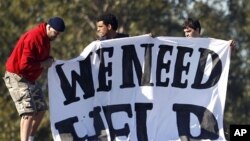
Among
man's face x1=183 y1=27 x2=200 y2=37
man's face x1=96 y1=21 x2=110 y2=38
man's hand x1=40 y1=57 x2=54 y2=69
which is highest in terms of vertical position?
man's face x1=96 y1=21 x2=110 y2=38

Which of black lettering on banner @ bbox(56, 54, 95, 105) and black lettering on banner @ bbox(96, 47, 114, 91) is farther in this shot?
black lettering on banner @ bbox(96, 47, 114, 91)

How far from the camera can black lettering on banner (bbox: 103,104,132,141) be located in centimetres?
1181

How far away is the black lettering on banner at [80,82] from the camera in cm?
1180

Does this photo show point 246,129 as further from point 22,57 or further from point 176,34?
point 176,34

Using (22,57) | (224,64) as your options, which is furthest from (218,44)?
(22,57)

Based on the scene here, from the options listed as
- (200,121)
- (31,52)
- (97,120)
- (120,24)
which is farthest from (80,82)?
(120,24)

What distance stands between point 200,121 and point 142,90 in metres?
0.77

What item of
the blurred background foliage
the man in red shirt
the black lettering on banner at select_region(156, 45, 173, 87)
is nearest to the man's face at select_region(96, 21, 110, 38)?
the black lettering on banner at select_region(156, 45, 173, 87)

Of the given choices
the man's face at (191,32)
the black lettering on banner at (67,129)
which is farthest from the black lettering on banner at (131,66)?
the black lettering on banner at (67,129)

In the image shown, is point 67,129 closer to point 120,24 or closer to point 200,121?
point 200,121

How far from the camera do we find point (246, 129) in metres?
11.3

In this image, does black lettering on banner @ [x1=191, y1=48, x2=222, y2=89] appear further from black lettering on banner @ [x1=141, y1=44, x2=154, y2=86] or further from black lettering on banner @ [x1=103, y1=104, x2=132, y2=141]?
black lettering on banner @ [x1=103, y1=104, x2=132, y2=141]

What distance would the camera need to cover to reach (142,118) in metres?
A: 12.0

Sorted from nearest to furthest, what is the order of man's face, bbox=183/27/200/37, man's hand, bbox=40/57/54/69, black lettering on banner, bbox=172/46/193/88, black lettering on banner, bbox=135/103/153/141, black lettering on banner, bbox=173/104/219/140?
man's hand, bbox=40/57/54/69 < black lettering on banner, bbox=135/103/153/141 < black lettering on banner, bbox=173/104/219/140 < black lettering on banner, bbox=172/46/193/88 < man's face, bbox=183/27/200/37
